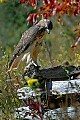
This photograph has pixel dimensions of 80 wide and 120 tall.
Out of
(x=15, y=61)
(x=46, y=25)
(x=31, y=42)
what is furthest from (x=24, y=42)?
(x=46, y=25)

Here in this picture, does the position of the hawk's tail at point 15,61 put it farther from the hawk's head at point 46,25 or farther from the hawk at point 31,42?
the hawk's head at point 46,25

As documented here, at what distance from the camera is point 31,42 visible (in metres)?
7.31

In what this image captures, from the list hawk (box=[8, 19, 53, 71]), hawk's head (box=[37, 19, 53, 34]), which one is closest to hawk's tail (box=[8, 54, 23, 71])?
hawk (box=[8, 19, 53, 71])

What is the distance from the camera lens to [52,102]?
5430mm

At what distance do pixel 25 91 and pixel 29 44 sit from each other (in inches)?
81.8

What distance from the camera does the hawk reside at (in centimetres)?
717

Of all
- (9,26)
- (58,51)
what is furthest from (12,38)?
(58,51)

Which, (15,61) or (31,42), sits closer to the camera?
(31,42)

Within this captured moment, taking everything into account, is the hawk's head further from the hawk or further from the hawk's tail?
the hawk's tail

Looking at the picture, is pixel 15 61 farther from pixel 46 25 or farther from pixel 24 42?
pixel 46 25

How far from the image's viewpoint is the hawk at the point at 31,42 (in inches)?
282

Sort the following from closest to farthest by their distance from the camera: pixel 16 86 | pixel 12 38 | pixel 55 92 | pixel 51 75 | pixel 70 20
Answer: pixel 55 92 → pixel 51 75 → pixel 16 86 → pixel 70 20 → pixel 12 38

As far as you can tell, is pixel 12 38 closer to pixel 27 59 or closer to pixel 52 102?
pixel 27 59

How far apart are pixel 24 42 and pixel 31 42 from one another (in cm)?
12
